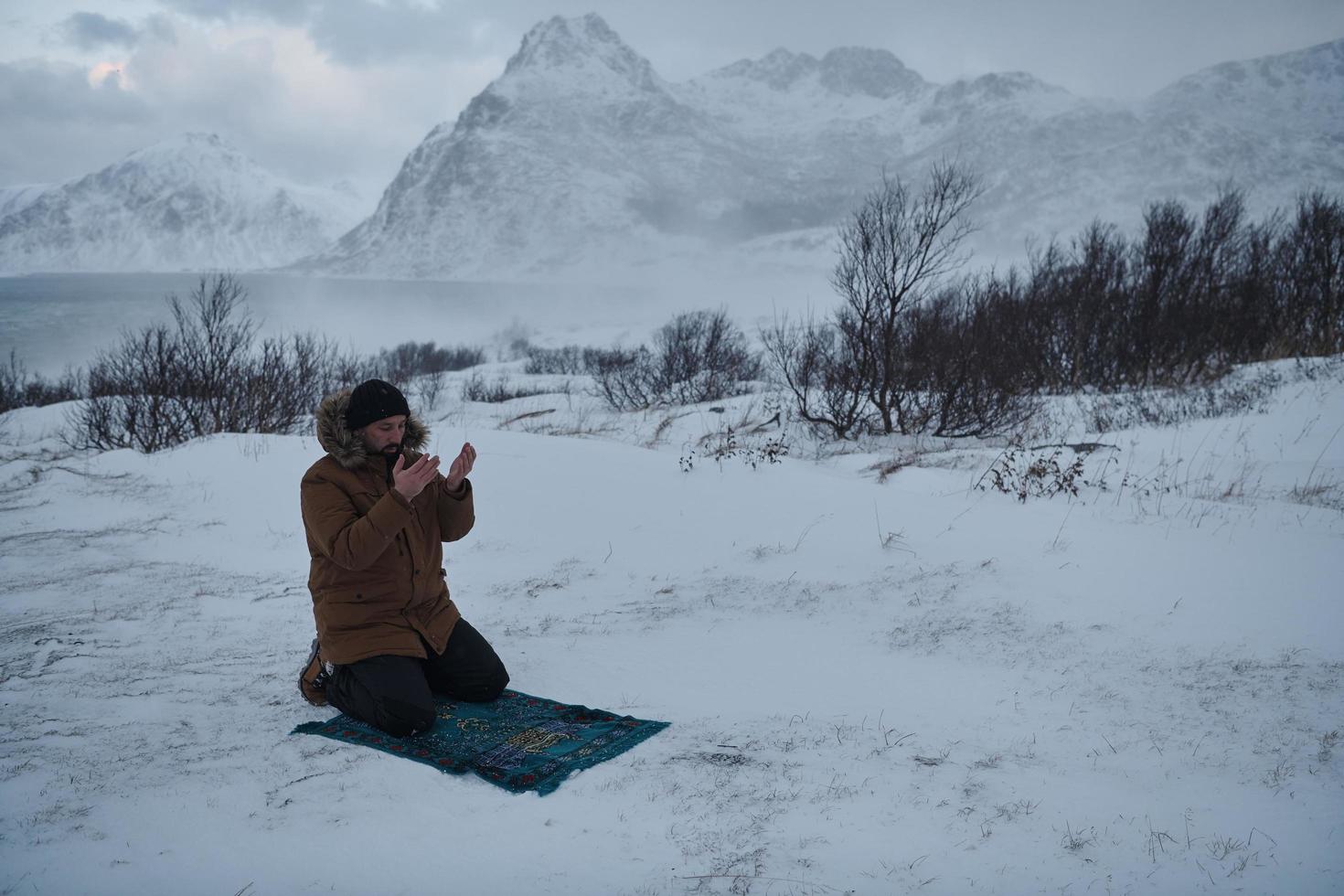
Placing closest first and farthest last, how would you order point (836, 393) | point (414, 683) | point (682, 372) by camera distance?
point (414, 683) < point (836, 393) < point (682, 372)

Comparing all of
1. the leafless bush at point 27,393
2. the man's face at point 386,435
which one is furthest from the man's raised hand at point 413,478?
the leafless bush at point 27,393

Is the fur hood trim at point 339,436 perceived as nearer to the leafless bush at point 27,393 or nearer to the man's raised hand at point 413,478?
the man's raised hand at point 413,478

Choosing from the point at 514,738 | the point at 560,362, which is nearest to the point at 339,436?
the point at 514,738

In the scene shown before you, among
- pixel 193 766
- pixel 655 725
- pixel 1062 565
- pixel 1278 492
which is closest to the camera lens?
pixel 193 766

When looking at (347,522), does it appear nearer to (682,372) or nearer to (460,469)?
(460,469)

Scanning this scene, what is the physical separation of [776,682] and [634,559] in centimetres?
238

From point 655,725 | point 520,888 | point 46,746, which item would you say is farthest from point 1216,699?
point 46,746

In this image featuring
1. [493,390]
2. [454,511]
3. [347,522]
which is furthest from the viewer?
[493,390]

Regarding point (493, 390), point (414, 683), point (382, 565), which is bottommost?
point (414, 683)

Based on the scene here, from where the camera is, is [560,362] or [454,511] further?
[560,362]

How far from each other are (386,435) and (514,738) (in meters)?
1.47

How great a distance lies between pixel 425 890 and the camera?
7.61ft

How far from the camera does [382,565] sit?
11.0 feet

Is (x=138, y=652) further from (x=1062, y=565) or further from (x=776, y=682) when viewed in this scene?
(x=1062, y=565)
